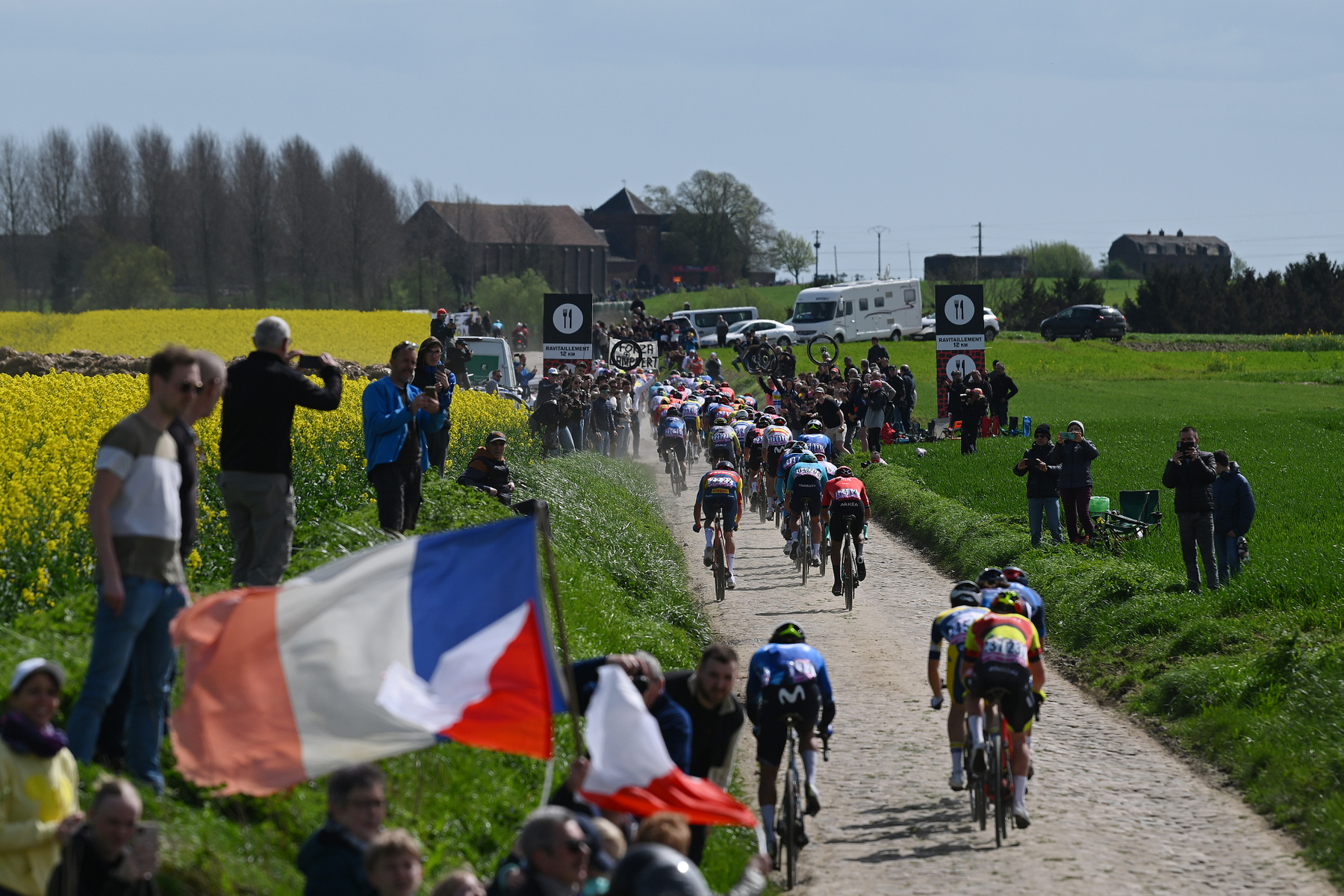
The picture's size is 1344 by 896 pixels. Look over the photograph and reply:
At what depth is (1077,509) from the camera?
2141cm

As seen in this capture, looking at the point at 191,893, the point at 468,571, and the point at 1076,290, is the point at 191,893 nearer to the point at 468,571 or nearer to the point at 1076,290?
the point at 468,571

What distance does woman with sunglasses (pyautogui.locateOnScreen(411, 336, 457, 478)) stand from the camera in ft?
45.2

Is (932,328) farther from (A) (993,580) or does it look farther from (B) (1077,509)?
(A) (993,580)

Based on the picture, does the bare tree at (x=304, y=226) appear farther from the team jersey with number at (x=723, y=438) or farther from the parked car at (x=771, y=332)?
the team jersey with number at (x=723, y=438)

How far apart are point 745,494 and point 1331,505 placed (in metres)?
10.3

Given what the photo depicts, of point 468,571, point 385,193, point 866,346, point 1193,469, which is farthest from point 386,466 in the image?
point 385,193

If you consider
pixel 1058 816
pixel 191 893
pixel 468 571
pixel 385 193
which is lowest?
pixel 1058 816

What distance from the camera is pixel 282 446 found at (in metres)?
9.47

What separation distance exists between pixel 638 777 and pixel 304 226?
332 ft

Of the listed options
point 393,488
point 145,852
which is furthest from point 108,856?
point 393,488

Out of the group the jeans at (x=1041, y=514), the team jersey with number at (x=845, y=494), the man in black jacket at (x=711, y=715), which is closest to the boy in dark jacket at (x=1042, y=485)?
the jeans at (x=1041, y=514)

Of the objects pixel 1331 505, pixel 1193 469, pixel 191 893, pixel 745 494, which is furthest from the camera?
pixel 745 494

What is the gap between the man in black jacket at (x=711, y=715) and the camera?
783 cm

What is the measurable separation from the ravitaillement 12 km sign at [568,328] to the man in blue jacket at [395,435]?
1732 centimetres
